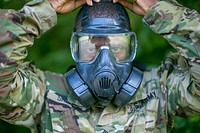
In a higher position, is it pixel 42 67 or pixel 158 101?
pixel 158 101

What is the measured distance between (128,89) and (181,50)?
36 centimetres

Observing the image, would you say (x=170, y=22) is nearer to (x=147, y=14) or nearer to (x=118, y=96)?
(x=147, y=14)

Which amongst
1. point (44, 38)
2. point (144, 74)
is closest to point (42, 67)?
point (44, 38)

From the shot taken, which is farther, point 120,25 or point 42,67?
point 42,67

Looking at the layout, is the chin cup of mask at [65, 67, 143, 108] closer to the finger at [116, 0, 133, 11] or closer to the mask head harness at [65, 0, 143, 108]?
the mask head harness at [65, 0, 143, 108]

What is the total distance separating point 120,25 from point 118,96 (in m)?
0.38


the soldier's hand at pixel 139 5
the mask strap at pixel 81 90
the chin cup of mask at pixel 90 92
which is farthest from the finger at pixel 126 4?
the mask strap at pixel 81 90

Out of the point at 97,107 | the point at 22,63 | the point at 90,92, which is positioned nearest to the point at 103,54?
the point at 90,92

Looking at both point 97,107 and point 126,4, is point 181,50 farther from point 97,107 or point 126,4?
point 97,107

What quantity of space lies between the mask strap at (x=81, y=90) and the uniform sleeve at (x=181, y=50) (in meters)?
0.41

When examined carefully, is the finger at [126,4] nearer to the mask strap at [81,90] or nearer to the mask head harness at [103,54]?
the mask head harness at [103,54]

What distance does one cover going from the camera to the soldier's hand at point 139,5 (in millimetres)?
5277

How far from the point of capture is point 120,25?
527 centimetres

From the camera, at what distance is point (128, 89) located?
17.1 ft
